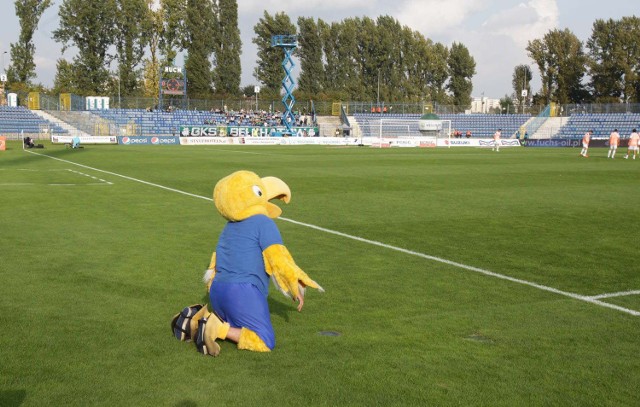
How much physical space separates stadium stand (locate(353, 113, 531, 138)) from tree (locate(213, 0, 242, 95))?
67.1 ft

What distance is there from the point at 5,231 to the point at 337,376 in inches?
353

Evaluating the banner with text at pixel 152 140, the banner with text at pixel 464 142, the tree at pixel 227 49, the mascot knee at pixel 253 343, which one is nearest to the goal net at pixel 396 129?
the banner with text at pixel 464 142

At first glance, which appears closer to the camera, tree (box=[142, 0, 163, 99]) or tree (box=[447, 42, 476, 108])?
tree (box=[142, 0, 163, 99])

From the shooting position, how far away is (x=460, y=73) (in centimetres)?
11231

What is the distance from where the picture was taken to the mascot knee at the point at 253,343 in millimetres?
5945

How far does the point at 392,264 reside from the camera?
31.9 ft

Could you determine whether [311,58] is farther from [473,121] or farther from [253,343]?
[253,343]

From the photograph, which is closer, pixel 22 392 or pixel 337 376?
pixel 22 392

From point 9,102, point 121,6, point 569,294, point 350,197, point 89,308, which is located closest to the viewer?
point 89,308

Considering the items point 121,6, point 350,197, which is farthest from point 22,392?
point 121,6

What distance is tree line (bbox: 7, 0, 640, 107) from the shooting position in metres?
88.2

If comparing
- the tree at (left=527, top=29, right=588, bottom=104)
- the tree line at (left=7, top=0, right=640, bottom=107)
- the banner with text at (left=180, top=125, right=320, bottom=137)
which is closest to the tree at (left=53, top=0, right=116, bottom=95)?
the tree line at (left=7, top=0, right=640, bottom=107)

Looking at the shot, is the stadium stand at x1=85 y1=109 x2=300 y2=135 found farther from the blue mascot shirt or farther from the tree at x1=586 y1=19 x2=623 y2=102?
the blue mascot shirt

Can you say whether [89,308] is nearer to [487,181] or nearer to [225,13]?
[487,181]
